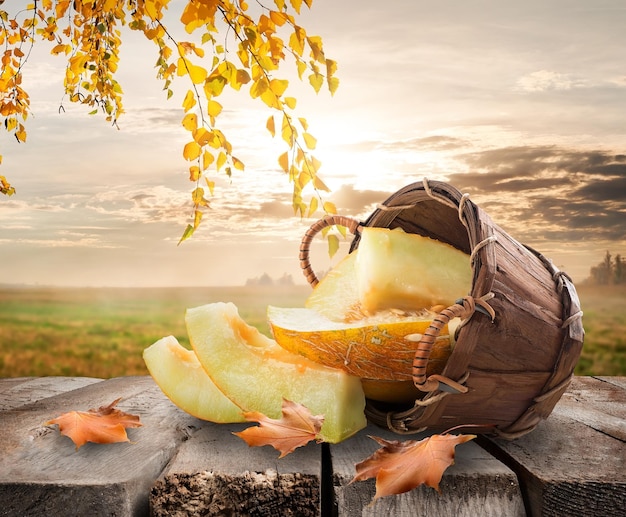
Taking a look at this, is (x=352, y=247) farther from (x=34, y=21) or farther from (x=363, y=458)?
(x=34, y=21)

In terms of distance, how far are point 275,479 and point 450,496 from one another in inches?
11.8

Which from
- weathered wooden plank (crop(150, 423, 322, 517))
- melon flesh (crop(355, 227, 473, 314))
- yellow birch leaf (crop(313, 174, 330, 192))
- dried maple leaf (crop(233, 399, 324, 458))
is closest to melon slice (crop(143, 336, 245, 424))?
dried maple leaf (crop(233, 399, 324, 458))

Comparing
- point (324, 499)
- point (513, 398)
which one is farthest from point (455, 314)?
point (324, 499)

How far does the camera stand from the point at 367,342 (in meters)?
1.25

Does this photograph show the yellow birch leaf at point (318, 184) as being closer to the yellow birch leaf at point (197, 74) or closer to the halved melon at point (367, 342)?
the yellow birch leaf at point (197, 74)

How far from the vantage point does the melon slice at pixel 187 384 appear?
1.39 metres

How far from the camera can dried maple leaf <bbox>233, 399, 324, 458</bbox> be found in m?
1.16

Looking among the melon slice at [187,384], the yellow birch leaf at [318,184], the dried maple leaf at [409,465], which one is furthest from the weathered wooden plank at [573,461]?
the yellow birch leaf at [318,184]

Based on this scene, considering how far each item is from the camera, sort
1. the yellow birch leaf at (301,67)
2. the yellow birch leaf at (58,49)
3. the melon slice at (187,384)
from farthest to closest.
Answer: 1. the yellow birch leaf at (58,49)
2. the yellow birch leaf at (301,67)
3. the melon slice at (187,384)

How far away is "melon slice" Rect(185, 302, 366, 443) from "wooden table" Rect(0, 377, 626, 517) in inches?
2.7

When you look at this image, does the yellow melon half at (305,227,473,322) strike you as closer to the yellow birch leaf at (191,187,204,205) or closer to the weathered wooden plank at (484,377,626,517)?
the weathered wooden plank at (484,377,626,517)

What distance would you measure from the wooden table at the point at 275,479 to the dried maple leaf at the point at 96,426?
0.07ft

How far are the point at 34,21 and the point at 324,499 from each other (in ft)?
8.35

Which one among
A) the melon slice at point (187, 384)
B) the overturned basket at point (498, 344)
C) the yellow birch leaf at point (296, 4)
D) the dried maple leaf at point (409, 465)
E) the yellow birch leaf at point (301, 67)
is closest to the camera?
the dried maple leaf at point (409, 465)
